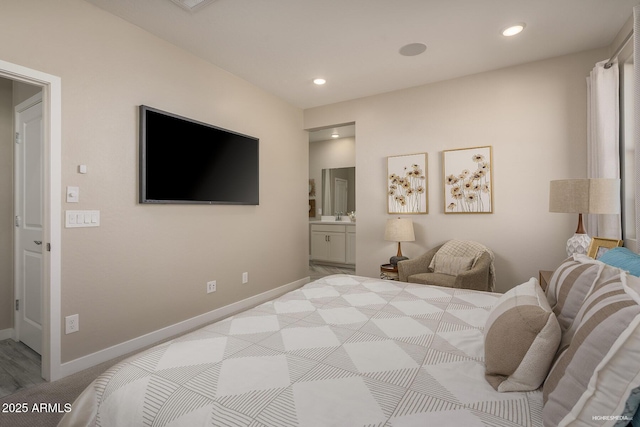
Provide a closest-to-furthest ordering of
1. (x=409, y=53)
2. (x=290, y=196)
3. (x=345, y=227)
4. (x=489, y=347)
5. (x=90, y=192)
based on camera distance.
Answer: (x=489, y=347), (x=90, y=192), (x=409, y=53), (x=290, y=196), (x=345, y=227)

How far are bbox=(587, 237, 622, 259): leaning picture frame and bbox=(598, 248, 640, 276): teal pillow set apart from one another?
2.33 ft

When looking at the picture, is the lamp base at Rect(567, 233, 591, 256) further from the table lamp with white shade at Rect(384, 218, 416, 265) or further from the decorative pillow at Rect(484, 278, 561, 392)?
the decorative pillow at Rect(484, 278, 561, 392)

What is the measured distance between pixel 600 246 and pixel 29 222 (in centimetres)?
460

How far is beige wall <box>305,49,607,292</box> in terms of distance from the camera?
3.08m

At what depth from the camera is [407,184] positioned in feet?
12.8

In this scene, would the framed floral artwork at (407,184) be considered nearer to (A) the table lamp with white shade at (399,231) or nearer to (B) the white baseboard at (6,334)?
(A) the table lamp with white shade at (399,231)

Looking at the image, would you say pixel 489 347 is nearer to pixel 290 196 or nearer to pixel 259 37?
pixel 259 37

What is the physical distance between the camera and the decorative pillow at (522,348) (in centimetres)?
98

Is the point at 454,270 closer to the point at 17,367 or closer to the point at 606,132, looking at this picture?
the point at 606,132

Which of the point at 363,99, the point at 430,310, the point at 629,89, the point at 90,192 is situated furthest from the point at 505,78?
the point at 90,192

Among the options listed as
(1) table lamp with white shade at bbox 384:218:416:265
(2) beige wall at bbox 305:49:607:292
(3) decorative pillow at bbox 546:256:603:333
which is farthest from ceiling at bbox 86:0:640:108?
(3) decorative pillow at bbox 546:256:603:333

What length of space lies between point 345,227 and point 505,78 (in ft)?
11.5

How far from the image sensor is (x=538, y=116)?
318 cm

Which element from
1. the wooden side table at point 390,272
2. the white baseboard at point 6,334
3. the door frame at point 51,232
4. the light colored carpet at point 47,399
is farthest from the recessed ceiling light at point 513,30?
the white baseboard at point 6,334
